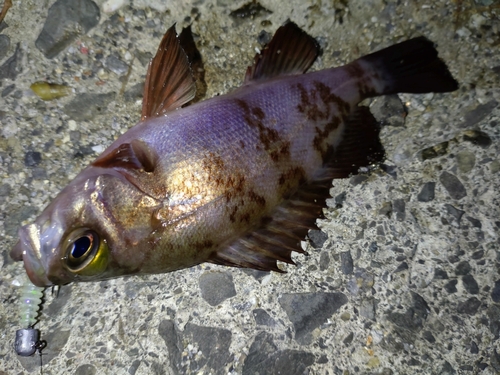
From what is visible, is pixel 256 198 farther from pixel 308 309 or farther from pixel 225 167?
pixel 308 309

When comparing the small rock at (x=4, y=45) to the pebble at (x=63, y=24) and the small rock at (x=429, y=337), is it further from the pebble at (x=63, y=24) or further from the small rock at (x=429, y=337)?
the small rock at (x=429, y=337)

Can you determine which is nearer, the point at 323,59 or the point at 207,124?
the point at 207,124

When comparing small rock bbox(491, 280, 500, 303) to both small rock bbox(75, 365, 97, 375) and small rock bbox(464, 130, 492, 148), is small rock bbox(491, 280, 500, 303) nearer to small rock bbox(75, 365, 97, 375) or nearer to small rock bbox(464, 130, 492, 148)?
small rock bbox(464, 130, 492, 148)

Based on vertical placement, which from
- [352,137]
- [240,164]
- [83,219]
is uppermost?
[352,137]

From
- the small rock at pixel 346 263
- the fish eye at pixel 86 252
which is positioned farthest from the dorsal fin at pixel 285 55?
the fish eye at pixel 86 252

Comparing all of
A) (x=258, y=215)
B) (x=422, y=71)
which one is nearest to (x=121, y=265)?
(x=258, y=215)

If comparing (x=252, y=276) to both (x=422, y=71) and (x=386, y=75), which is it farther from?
(x=422, y=71)
